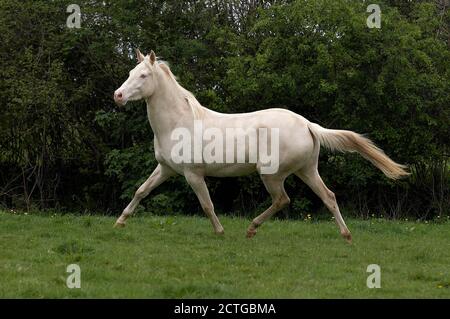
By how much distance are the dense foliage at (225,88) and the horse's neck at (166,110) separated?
189 inches

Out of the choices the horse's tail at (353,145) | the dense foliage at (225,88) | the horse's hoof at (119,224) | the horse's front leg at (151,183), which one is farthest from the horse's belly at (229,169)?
the dense foliage at (225,88)

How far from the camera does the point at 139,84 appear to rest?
1020cm

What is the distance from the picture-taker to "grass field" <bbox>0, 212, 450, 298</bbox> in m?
6.94

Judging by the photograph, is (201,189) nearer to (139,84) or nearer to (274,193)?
(274,193)

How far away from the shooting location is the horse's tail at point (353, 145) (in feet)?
33.1

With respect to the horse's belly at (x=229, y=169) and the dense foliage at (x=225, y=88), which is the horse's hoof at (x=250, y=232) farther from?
the dense foliage at (x=225, y=88)

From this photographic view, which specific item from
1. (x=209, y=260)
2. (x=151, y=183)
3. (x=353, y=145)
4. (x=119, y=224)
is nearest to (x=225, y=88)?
(x=151, y=183)

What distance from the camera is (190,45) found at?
16.5m

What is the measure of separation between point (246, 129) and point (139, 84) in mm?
1628

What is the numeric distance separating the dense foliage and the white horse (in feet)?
15.4

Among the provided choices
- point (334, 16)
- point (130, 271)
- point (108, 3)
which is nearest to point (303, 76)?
point (334, 16)

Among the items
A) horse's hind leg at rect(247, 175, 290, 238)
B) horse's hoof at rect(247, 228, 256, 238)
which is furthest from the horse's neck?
horse's hoof at rect(247, 228, 256, 238)

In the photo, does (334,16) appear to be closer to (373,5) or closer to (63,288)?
(373,5)
